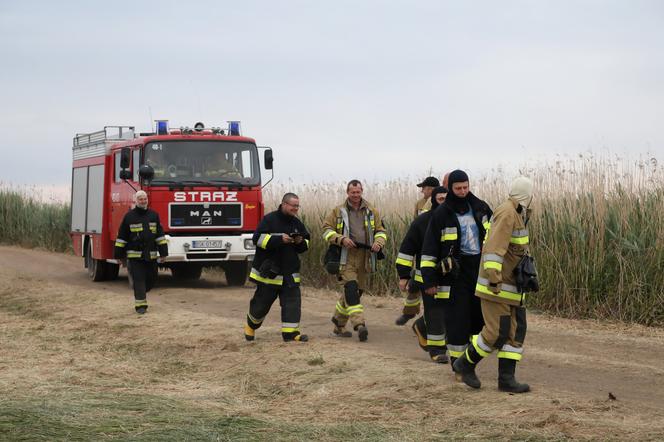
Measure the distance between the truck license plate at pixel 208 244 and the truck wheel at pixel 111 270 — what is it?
12.5ft

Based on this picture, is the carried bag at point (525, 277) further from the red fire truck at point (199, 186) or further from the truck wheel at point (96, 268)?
the truck wheel at point (96, 268)

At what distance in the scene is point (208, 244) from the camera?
18703mm

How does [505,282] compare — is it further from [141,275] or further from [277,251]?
[141,275]

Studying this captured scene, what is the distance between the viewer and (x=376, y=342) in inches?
477

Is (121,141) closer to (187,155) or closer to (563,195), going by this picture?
(187,155)

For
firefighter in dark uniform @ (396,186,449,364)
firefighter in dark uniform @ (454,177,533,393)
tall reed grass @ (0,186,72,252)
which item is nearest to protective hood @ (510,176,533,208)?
firefighter in dark uniform @ (454,177,533,393)

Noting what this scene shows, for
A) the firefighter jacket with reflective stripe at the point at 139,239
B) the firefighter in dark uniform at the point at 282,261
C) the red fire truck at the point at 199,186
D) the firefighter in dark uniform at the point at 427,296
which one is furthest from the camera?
the red fire truck at the point at 199,186

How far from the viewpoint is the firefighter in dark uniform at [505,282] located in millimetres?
8133

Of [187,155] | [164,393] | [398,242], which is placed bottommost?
[164,393]

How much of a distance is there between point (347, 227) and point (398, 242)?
639 cm

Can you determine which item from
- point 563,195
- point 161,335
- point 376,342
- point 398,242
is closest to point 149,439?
point 376,342

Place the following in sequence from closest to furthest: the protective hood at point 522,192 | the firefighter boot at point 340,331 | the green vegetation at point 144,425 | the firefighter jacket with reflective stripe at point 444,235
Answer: the green vegetation at point 144,425 → the protective hood at point 522,192 → the firefighter jacket with reflective stripe at point 444,235 → the firefighter boot at point 340,331

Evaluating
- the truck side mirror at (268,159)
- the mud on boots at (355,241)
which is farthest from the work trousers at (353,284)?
the truck side mirror at (268,159)

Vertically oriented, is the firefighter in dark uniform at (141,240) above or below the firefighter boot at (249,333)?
above
